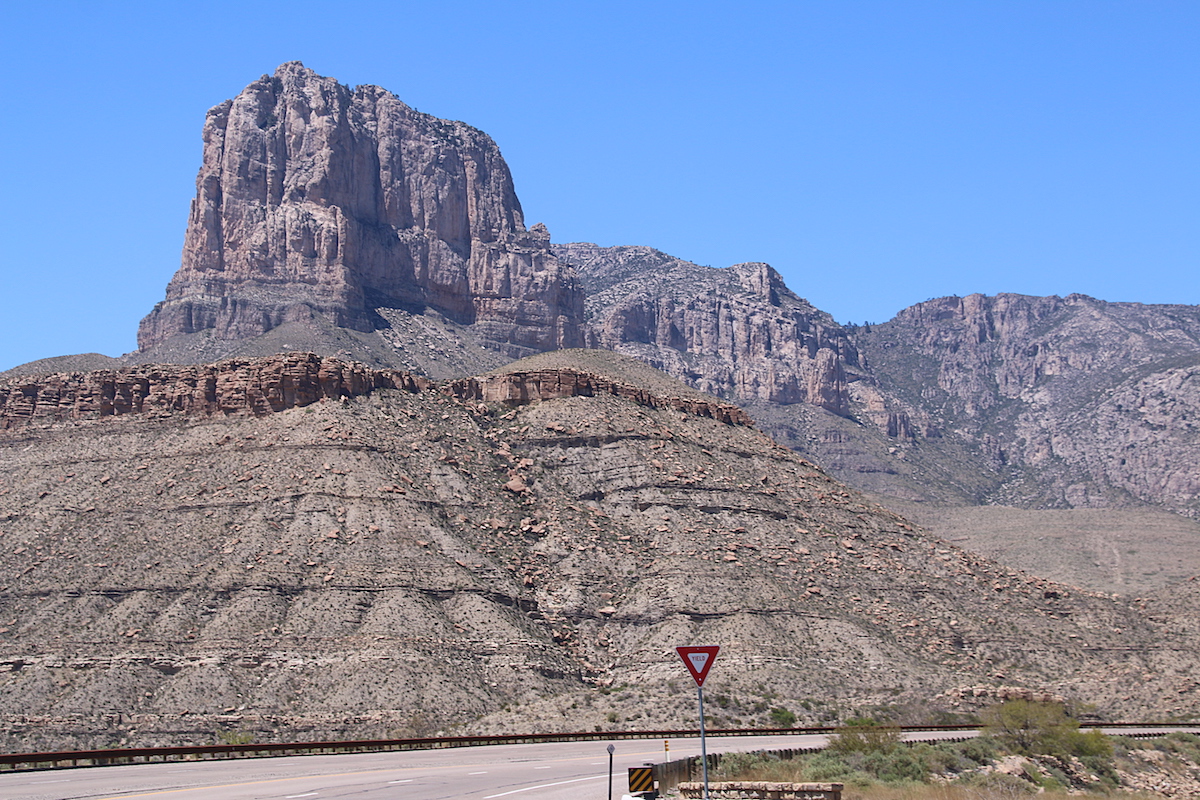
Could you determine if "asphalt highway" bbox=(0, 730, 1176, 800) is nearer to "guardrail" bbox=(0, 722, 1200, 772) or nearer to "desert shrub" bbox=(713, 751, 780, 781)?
"guardrail" bbox=(0, 722, 1200, 772)

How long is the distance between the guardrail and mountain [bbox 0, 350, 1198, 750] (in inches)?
226

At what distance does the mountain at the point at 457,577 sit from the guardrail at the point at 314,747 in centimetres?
574

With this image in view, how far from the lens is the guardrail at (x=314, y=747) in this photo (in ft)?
179

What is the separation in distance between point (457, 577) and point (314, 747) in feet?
103

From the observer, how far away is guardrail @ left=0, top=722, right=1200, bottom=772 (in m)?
54.7

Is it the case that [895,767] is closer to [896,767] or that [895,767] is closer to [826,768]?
[896,767]

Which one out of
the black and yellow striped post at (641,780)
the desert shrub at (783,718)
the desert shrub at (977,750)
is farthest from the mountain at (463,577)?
the black and yellow striped post at (641,780)

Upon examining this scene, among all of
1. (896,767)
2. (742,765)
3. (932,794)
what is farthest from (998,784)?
(742,765)

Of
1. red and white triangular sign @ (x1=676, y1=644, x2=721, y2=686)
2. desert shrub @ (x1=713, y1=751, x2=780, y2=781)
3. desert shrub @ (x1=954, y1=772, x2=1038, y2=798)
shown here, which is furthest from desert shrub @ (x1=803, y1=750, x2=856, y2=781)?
red and white triangular sign @ (x1=676, y1=644, x2=721, y2=686)

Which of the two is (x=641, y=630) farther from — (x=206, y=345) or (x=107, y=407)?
(x=206, y=345)

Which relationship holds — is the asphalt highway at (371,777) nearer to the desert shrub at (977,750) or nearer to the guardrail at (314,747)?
the guardrail at (314,747)

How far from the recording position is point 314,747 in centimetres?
6341

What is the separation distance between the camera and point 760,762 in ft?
189

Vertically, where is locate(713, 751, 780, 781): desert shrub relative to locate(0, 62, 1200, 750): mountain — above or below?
below
